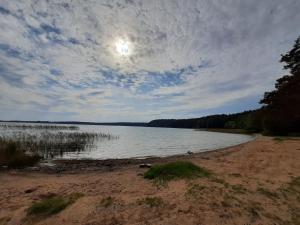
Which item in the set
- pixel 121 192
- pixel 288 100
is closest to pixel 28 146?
pixel 121 192

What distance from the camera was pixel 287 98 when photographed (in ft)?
101

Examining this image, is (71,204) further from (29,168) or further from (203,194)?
(29,168)

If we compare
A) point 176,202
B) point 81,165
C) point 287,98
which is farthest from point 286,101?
point 176,202

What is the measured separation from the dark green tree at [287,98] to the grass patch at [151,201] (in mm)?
30332

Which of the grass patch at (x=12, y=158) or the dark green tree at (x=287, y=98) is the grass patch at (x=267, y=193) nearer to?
the grass patch at (x=12, y=158)

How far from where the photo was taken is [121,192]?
7.46 meters

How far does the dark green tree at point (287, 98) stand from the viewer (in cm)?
3062

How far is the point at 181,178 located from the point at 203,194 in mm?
2034

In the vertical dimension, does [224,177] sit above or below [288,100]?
below

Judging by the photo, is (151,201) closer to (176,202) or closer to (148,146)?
(176,202)

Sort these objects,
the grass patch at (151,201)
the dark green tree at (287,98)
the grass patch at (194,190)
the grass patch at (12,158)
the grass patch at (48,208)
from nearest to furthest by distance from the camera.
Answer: the grass patch at (48,208) < the grass patch at (151,201) < the grass patch at (194,190) < the grass patch at (12,158) < the dark green tree at (287,98)

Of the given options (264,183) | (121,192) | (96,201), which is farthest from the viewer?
(264,183)

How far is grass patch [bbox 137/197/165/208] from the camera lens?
19.2ft

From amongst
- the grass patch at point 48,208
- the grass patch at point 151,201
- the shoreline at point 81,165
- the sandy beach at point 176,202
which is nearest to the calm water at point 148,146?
the shoreline at point 81,165
